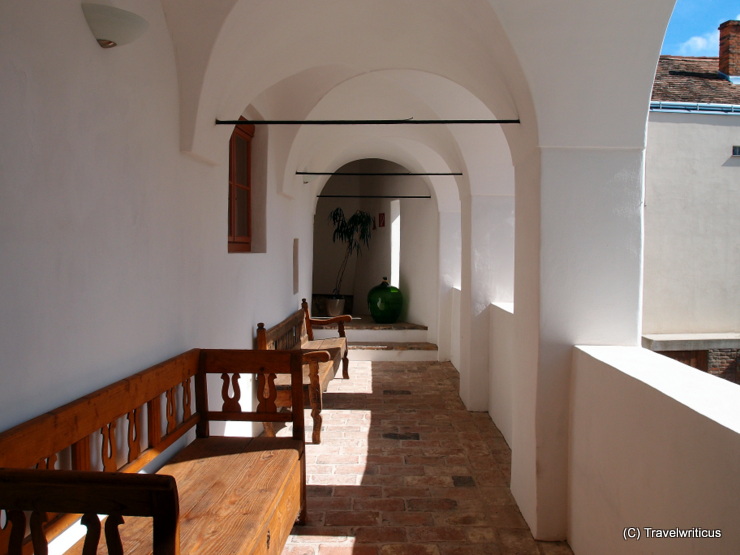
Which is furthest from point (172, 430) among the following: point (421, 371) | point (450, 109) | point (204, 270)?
point (421, 371)

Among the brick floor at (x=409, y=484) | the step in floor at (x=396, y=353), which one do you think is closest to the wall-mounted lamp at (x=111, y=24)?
the brick floor at (x=409, y=484)

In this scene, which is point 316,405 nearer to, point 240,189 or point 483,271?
point 240,189

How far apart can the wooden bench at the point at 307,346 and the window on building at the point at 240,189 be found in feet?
2.67

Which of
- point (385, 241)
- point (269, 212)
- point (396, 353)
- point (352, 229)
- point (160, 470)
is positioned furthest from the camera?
point (352, 229)

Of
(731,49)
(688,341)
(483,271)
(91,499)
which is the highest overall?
(731,49)

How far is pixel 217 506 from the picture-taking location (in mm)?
2475

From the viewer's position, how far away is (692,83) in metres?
10.6

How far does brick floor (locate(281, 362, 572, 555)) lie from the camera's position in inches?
134

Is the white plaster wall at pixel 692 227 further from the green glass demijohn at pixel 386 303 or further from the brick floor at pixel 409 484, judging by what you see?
the brick floor at pixel 409 484

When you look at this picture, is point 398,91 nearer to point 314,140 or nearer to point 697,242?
point 314,140

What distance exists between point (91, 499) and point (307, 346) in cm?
552

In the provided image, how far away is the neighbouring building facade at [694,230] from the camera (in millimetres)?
9555

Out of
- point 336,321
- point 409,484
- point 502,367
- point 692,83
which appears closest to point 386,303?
point 336,321

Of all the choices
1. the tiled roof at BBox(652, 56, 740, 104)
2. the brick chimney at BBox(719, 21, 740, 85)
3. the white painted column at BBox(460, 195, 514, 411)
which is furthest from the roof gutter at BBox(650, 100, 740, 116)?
the white painted column at BBox(460, 195, 514, 411)
